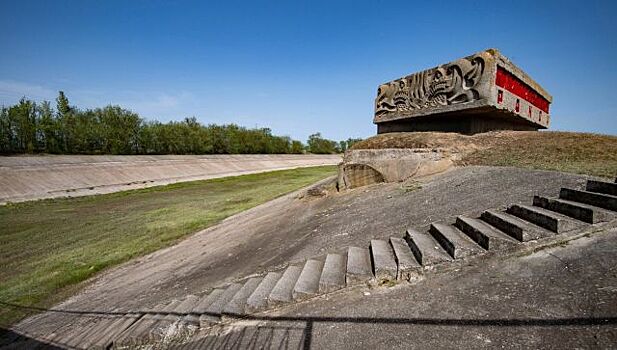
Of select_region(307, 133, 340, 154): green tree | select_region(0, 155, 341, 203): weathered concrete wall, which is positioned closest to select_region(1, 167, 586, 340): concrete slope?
select_region(0, 155, 341, 203): weathered concrete wall

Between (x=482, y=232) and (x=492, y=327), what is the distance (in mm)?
1549

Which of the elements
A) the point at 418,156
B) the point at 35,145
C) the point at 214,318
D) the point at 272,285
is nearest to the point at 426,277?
the point at 272,285

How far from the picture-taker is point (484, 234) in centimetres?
400

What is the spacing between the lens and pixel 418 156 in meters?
9.54

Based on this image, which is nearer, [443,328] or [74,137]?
[443,328]

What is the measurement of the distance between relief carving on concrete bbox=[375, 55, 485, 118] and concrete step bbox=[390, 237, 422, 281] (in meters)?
6.94

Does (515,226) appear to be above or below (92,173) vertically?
above

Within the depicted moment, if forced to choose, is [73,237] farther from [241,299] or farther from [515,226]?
[515,226]

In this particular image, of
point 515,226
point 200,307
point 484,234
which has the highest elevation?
point 515,226

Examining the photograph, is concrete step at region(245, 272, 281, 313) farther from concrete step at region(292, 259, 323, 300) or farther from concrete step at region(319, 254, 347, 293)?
concrete step at region(319, 254, 347, 293)

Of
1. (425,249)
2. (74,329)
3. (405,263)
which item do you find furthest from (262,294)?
(74,329)

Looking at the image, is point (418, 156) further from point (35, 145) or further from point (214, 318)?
point (35, 145)

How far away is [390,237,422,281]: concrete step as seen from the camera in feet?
12.8

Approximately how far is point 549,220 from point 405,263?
189cm
